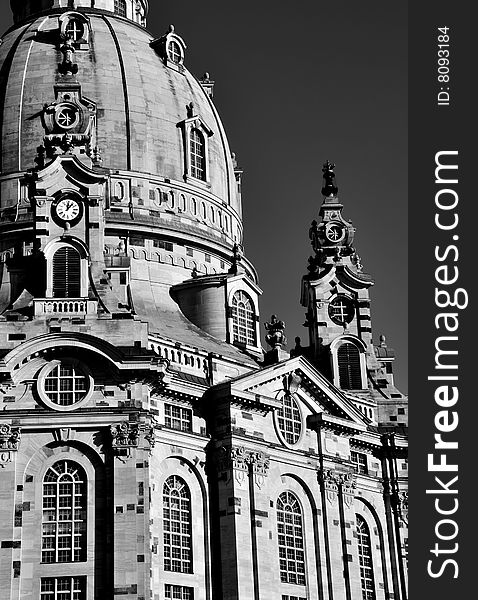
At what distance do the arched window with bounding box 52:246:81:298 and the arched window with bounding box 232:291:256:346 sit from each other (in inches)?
565

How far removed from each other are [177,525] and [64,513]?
21.8 ft

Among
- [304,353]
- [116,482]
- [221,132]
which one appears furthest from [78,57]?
[116,482]

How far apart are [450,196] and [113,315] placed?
25.8 m

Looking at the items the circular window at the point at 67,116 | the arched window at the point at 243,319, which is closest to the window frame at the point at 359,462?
the arched window at the point at 243,319

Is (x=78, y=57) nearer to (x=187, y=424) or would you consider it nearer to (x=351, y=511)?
(x=187, y=424)

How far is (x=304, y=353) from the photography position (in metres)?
74.4

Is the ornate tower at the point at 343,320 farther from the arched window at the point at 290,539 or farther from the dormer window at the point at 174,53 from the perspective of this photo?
the dormer window at the point at 174,53

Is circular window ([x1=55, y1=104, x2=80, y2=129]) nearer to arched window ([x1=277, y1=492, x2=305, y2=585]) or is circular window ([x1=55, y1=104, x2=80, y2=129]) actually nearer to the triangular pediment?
the triangular pediment

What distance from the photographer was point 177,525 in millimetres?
56469

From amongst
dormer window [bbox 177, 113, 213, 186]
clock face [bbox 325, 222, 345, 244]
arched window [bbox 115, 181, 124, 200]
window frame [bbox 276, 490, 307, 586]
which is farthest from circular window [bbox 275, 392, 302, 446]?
dormer window [bbox 177, 113, 213, 186]

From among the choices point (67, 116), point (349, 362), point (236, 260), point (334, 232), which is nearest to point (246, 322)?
point (236, 260)

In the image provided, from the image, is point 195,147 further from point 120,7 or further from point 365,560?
point 365,560

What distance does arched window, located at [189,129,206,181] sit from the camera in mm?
74000

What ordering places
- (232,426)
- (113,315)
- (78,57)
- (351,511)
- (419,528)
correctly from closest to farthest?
(419,528) → (113,315) → (232,426) → (351,511) → (78,57)
